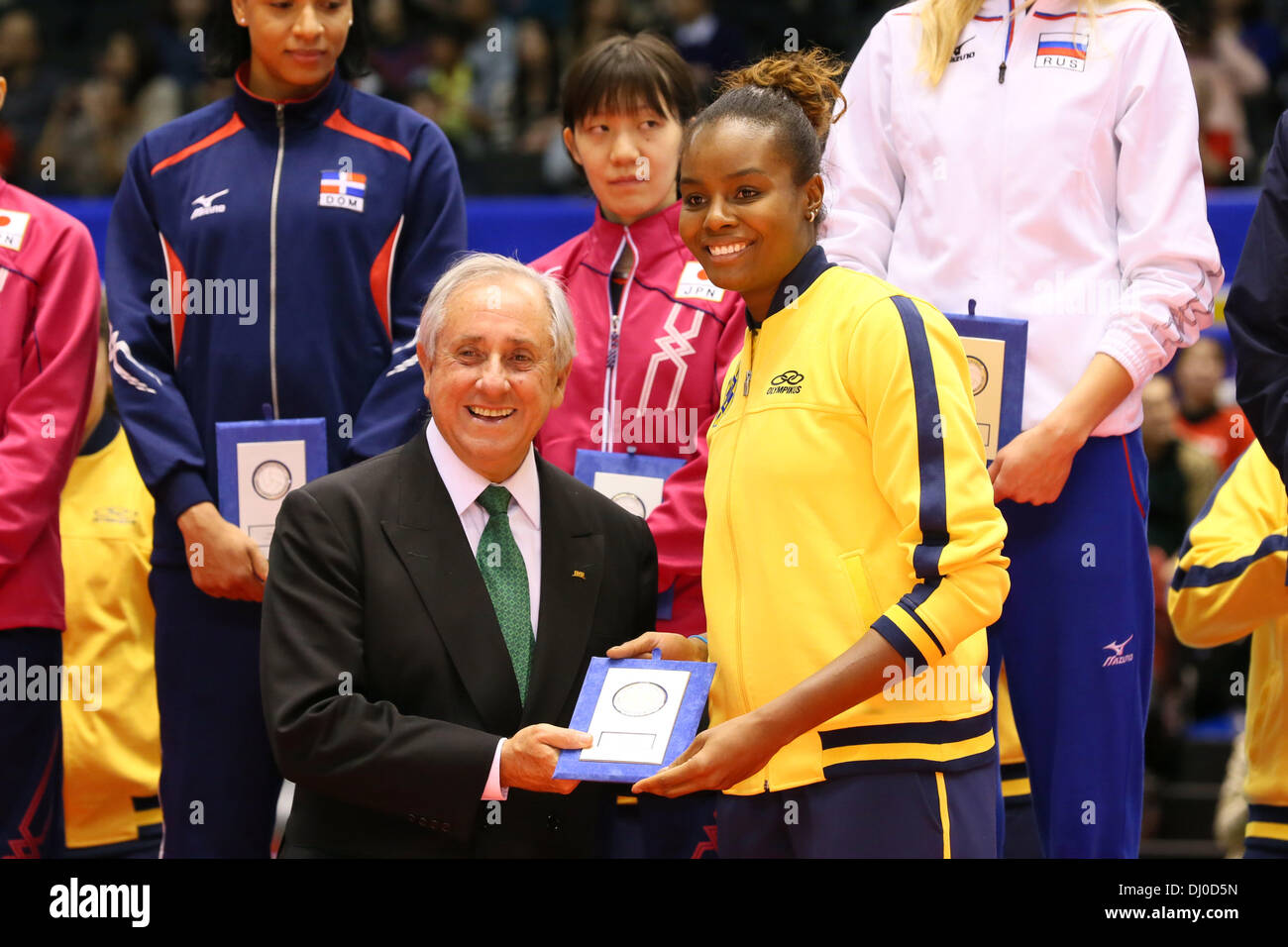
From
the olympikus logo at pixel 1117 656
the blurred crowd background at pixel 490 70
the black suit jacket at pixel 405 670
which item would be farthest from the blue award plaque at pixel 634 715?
the blurred crowd background at pixel 490 70

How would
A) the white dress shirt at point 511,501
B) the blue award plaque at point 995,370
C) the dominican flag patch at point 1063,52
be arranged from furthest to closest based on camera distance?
the dominican flag patch at point 1063,52 < the blue award plaque at point 995,370 < the white dress shirt at point 511,501

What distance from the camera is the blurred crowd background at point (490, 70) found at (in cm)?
897

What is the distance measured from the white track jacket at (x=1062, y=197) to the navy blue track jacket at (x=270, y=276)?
104 centimetres

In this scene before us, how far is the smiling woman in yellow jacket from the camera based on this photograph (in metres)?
2.62

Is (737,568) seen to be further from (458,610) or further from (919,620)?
(458,610)

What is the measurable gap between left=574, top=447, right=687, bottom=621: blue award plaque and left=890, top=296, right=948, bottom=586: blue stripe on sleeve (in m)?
0.97

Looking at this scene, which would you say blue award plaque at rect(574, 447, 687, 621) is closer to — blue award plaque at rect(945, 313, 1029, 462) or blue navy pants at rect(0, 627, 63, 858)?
blue award plaque at rect(945, 313, 1029, 462)

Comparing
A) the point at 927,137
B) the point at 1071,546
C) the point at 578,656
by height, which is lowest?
the point at 578,656

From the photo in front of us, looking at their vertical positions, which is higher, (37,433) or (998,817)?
(37,433)

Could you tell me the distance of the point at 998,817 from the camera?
3.09m

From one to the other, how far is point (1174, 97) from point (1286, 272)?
442 mm

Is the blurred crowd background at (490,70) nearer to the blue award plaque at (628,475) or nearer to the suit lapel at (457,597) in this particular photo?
the blue award plaque at (628,475)

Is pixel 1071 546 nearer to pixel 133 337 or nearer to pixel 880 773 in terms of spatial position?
pixel 880 773
